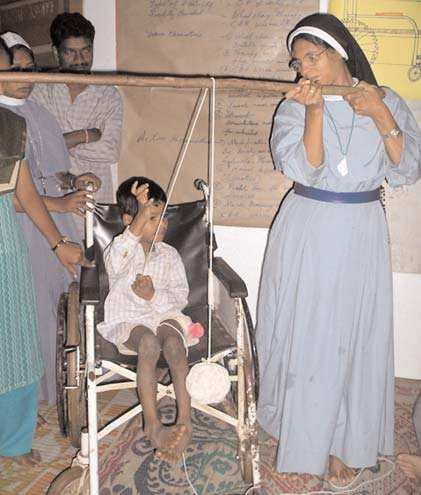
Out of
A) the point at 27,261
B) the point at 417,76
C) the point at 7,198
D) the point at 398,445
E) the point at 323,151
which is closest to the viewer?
the point at 323,151

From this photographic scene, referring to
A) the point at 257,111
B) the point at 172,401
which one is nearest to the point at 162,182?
the point at 257,111

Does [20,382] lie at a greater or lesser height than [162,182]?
lesser

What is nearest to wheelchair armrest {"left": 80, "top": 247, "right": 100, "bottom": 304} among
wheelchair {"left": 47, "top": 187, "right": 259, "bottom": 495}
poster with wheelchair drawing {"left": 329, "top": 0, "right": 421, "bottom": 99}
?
wheelchair {"left": 47, "top": 187, "right": 259, "bottom": 495}

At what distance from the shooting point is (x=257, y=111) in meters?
2.39

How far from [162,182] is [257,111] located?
542 millimetres

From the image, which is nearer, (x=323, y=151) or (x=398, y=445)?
(x=323, y=151)

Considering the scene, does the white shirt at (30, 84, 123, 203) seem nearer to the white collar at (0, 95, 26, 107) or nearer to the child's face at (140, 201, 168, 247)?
the white collar at (0, 95, 26, 107)

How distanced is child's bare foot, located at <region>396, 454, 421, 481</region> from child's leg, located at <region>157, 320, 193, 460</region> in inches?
31.6

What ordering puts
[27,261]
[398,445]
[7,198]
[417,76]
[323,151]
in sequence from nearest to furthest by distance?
[323,151] → [7,198] → [27,261] → [398,445] → [417,76]

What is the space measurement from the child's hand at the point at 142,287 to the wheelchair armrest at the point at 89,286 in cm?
15

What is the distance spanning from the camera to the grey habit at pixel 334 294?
1609 mm

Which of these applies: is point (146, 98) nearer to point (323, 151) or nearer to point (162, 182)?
point (162, 182)

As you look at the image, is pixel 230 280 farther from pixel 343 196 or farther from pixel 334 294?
pixel 343 196

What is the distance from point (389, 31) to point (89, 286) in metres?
1.60
